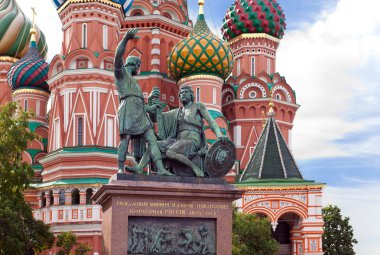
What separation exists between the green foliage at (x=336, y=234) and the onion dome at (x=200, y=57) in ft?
33.9

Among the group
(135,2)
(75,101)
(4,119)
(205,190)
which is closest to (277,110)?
(135,2)

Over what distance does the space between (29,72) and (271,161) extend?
50.0 ft

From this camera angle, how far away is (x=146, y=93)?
4072cm

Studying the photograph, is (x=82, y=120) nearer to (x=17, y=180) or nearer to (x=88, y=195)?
(x=88, y=195)

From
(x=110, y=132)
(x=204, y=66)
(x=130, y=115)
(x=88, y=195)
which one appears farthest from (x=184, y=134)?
(x=204, y=66)

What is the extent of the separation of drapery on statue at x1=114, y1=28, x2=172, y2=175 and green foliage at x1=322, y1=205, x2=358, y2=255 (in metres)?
28.7

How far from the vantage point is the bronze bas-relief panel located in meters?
13.8

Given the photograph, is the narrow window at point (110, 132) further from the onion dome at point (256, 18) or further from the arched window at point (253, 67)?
the onion dome at point (256, 18)

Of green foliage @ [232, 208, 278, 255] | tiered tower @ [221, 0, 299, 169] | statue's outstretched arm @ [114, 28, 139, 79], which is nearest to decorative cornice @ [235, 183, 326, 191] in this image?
green foliage @ [232, 208, 278, 255]

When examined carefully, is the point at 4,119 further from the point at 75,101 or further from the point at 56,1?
the point at 56,1

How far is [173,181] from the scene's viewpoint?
14.2 metres

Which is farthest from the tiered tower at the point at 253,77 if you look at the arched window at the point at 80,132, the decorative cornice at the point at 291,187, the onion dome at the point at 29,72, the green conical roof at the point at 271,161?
the arched window at the point at 80,132

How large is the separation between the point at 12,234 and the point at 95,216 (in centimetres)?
1163

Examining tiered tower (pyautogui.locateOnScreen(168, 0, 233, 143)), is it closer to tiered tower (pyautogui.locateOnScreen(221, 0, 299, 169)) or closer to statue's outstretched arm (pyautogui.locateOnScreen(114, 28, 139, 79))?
tiered tower (pyautogui.locateOnScreen(221, 0, 299, 169))
